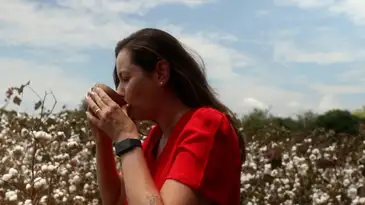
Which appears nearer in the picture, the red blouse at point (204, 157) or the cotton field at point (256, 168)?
the red blouse at point (204, 157)

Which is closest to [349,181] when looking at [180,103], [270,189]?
[270,189]

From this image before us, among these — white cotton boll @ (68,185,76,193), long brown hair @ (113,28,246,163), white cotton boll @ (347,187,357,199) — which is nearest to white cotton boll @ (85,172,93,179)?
white cotton boll @ (68,185,76,193)

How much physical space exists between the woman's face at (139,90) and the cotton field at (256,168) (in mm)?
2154

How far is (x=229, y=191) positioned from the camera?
201 cm

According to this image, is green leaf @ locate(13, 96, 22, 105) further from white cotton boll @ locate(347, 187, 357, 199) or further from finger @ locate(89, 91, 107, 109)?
finger @ locate(89, 91, 107, 109)

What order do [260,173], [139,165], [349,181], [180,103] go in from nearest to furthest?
[139,165] → [180,103] → [349,181] → [260,173]

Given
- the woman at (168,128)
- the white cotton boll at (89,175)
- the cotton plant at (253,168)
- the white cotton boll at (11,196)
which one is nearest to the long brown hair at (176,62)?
the woman at (168,128)

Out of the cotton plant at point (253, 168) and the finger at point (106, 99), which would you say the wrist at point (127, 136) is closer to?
the finger at point (106, 99)

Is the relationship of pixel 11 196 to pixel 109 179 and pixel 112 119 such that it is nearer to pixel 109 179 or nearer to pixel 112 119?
pixel 109 179

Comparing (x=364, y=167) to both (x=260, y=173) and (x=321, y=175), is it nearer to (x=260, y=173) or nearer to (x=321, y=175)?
(x=321, y=175)

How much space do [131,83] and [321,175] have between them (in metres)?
4.48

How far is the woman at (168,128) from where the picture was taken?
1909mm

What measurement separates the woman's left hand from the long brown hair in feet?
0.44

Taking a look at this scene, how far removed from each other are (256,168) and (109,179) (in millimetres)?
4494
